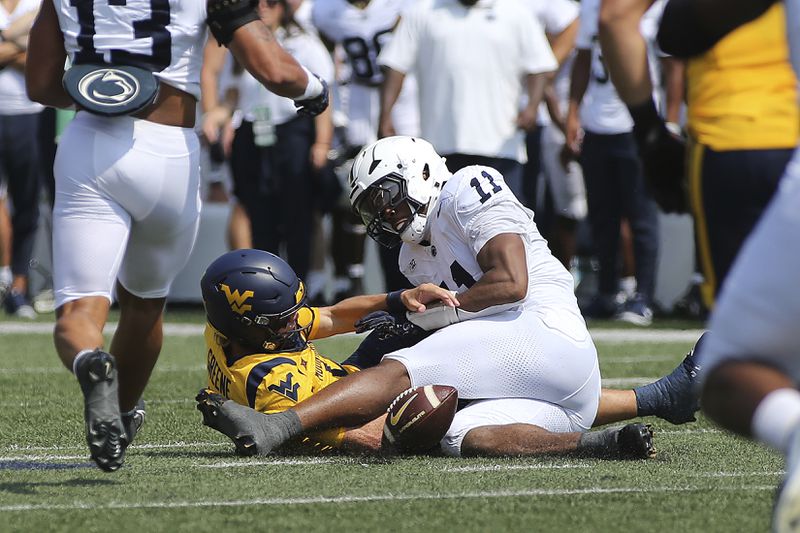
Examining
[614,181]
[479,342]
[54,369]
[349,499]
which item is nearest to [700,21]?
[349,499]

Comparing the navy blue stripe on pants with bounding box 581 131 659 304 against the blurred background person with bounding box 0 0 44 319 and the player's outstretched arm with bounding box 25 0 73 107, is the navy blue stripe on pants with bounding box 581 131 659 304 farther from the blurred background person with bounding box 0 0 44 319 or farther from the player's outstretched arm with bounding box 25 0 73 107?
Result: the player's outstretched arm with bounding box 25 0 73 107

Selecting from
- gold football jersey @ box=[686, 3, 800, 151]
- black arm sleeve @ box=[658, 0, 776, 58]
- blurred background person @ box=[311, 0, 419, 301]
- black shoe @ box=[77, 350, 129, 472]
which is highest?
black arm sleeve @ box=[658, 0, 776, 58]

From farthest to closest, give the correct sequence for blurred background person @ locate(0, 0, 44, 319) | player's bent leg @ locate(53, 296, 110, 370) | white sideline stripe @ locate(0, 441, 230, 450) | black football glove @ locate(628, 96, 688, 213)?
blurred background person @ locate(0, 0, 44, 319) → white sideline stripe @ locate(0, 441, 230, 450) → player's bent leg @ locate(53, 296, 110, 370) → black football glove @ locate(628, 96, 688, 213)

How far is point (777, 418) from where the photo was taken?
286 centimetres

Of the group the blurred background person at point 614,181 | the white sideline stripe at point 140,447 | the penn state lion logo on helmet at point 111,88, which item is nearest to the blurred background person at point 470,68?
the blurred background person at point 614,181

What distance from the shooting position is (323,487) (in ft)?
14.5

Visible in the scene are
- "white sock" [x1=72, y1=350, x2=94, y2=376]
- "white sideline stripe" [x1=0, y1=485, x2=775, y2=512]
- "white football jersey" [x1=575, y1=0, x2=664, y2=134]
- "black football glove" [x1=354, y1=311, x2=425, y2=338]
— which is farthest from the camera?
"white football jersey" [x1=575, y1=0, x2=664, y2=134]

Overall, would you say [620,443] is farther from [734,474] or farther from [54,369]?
[54,369]

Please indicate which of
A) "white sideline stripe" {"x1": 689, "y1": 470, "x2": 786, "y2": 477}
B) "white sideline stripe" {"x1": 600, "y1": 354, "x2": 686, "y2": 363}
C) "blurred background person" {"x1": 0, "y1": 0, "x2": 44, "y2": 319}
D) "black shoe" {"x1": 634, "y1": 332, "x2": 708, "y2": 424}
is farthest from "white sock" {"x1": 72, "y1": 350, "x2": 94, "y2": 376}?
"blurred background person" {"x1": 0, "y1": 0, "x2": 44, "y2": 319}

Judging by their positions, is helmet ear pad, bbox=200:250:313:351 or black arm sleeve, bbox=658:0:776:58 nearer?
black arm sleeve, bbox=658:0:776:58

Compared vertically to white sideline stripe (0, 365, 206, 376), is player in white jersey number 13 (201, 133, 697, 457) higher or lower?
higher

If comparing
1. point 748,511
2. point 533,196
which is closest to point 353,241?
point 533,196

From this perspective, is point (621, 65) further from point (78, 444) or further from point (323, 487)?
point (78, 444)

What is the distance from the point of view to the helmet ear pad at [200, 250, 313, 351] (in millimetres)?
5234
